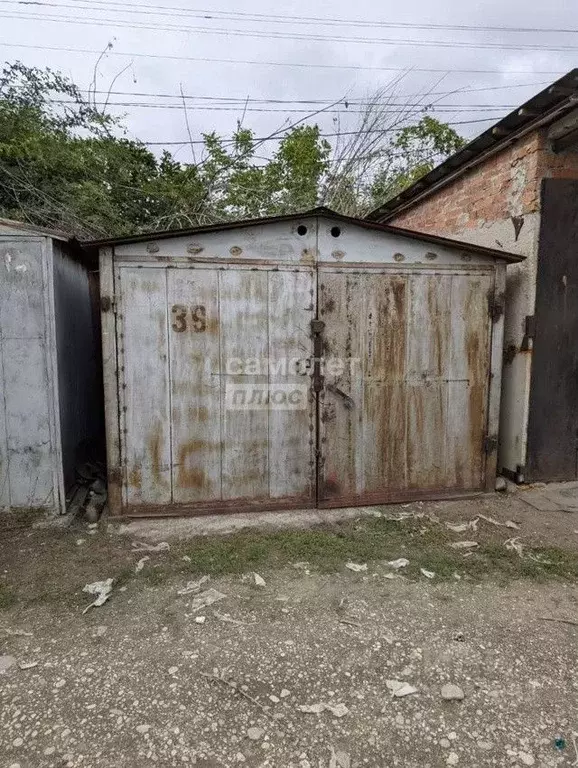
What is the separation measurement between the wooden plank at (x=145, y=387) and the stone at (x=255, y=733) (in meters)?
2.22

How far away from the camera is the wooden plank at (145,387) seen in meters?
3.70

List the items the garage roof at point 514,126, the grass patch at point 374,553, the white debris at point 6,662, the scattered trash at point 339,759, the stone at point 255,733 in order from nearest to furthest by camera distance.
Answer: the scattered trash at point 339,759 → the stone at point 255,733 → the white debris at point 6,662 → the grass patch at point 374,553 → the garage roof at point 514,126

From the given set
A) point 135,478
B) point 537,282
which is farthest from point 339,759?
point 537,282

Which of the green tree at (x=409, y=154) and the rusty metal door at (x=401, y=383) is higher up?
the green tree at (x=409, y=154)

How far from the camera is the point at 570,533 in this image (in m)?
3.61

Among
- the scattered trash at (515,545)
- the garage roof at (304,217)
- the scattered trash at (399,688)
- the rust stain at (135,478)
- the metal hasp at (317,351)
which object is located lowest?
the scattered trash at (399,688)

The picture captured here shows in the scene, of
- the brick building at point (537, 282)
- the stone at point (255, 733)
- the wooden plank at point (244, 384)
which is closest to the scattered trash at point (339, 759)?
the stone at point (255, 733)

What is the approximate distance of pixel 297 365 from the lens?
3.98 m

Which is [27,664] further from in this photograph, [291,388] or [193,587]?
[291,388]

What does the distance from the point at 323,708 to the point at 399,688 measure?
1.15ft

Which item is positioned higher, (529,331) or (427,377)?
(529,331)

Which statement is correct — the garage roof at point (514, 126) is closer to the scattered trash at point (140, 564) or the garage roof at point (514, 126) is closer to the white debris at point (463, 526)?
the white debris at point (463, 526)

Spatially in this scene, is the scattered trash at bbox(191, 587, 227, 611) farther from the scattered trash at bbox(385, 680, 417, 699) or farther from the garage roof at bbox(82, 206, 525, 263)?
the garage roof at bbox(82, 206, 525, 263)

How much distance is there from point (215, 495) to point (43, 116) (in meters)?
10.0
